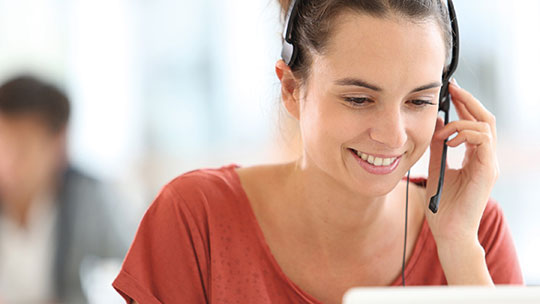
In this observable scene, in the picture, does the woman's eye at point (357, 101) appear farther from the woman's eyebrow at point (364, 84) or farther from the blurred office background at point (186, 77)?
the blurred office background at point (186, 77)

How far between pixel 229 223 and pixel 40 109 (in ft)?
4.21

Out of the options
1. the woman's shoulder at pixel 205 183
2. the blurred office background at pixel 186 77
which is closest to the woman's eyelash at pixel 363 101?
the woman's shoulder at pixel 205 183

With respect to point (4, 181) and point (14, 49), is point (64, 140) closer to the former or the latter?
point (4, 181)

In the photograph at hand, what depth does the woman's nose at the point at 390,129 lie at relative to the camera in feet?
3.76

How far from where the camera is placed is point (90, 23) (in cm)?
383

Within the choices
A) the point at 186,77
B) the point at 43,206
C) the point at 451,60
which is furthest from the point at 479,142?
the point at 186,77

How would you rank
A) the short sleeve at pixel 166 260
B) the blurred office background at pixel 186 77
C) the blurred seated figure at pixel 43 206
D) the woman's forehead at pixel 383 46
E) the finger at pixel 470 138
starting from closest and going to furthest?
1. the woman's forehead at pixel 383 46
2. the short sleeve at pixel 166 260
3. the finger at pixel 470 138
4. the blurred seated figure at pixel 43 206
5. the blurred office background at pixel 186 77

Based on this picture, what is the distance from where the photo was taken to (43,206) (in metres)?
2.35

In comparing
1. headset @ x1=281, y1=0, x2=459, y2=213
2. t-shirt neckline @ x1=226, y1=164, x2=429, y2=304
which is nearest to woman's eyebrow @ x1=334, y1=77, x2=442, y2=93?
headset @ x1=281, y1=0, x2=459, y2=213

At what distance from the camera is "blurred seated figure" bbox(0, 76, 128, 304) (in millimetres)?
2299

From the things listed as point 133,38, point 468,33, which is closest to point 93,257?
point 133,38

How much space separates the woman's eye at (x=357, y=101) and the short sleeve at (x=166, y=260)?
0.38 metres

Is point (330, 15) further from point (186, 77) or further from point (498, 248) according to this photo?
point (186, 77)

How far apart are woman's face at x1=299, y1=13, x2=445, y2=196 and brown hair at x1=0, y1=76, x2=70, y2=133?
139 cm
